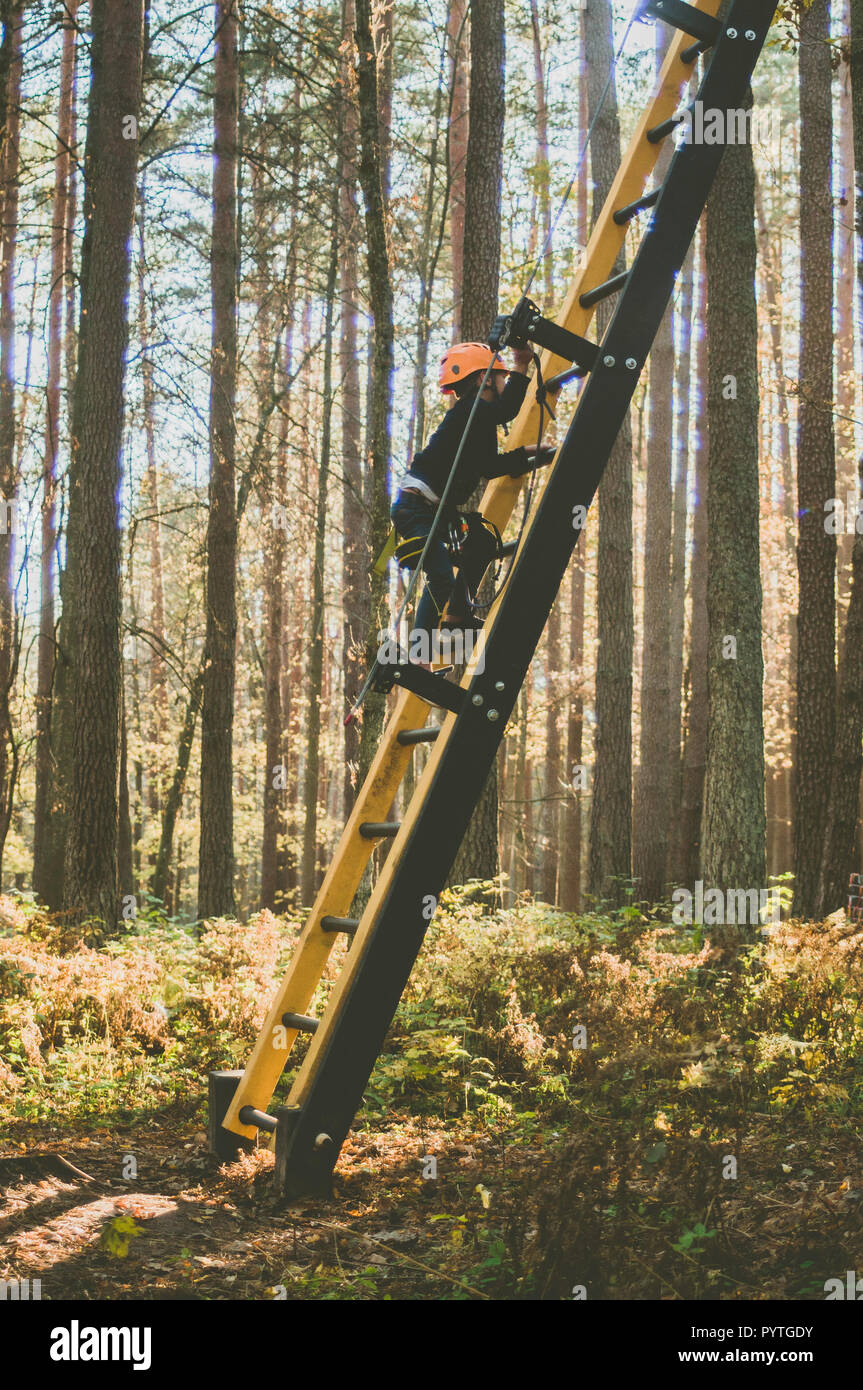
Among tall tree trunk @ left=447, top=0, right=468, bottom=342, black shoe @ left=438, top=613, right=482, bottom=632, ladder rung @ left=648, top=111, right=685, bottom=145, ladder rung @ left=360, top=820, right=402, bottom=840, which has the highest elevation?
tall tree trunk @ left=447, top=0, right=468, bottom=342

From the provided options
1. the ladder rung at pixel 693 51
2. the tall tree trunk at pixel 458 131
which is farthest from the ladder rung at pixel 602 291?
the tall tree trunk at pixel 458 131

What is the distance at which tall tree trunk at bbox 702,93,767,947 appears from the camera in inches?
408

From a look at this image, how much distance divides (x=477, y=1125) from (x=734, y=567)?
5.81 meters

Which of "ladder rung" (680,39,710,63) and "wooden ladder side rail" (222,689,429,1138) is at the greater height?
"ladder rung" (680,39,710,63)

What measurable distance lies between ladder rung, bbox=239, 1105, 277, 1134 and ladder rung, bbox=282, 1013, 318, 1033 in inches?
17.0

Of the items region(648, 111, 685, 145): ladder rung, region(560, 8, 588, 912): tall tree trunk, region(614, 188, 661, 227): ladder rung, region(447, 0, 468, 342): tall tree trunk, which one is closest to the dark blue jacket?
region(614, 188, 661, 227): ladder rung

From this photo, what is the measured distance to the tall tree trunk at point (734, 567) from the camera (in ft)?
34.0

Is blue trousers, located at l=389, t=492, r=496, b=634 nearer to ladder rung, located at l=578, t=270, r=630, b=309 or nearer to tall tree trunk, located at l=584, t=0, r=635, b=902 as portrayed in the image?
ladder rung, located at l=578, t=270, r=630, b=309

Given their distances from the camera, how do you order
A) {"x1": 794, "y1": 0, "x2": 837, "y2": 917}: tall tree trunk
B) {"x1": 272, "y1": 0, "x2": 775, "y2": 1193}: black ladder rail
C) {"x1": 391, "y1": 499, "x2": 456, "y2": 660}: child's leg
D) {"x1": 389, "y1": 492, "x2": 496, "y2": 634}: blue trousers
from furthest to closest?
A: {"x1": 794, "y1": 0, "x2": 837, "y2": 917}: tall tree trunk < {"x1": 391, "y1": 499, "x2": 456, "y2": 660}: child's leg < {"x1": 389, "y1": 492, "x2": 496, "y2": 634}: blue trousers < {"x1": 272, "y1": 0, "x2": 775, "y2": 1193}: black ladder rail

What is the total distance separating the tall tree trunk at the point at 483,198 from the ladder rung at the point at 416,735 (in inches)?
258
